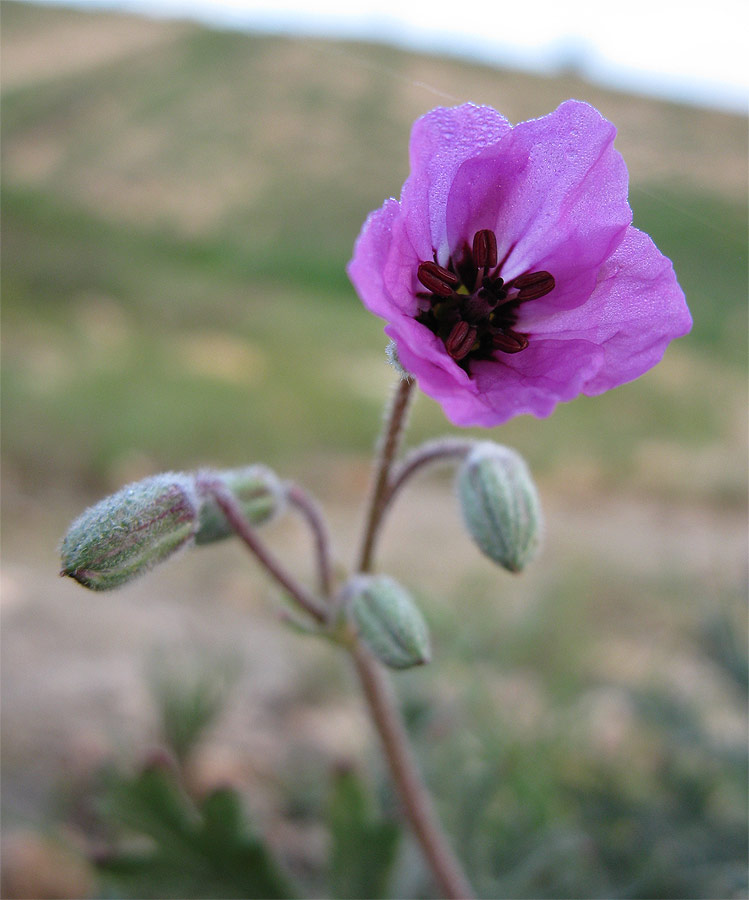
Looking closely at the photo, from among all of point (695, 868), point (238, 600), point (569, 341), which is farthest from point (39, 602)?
point (569, 341)

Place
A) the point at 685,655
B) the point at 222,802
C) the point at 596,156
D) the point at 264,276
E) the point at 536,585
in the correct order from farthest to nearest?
the point at 264,276 < the point at 536,585 < the point at 685,655 < the point at 222,802 < the point at 596,156

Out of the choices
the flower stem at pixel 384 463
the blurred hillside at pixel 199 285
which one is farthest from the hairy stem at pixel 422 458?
the blurred hillside at pixel 199 285

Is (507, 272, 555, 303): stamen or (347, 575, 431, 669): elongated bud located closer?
(507, 272, 555, 303): stamen

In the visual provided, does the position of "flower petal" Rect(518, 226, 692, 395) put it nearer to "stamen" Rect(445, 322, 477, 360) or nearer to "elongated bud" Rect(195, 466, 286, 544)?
"stamen" Rect(445, 322, 477, 360)

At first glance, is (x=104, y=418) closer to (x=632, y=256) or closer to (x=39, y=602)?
(x=39, y=602)

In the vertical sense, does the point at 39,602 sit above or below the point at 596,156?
below

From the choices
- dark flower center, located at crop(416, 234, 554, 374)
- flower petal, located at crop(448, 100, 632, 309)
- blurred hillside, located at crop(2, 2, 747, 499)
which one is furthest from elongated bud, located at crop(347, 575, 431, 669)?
blurred hillside, located at crop(2, 2, 747, 499)
